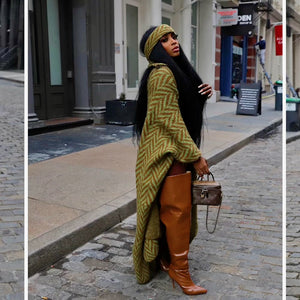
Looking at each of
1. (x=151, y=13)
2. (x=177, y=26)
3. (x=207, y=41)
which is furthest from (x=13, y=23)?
(x=151, y=13)

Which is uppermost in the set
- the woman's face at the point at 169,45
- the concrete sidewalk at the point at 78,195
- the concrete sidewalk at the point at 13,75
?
the concrete sidewalk at the point at 13,75

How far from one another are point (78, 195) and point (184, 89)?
249 cm

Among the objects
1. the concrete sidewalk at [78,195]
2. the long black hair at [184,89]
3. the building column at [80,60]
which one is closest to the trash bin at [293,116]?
the concrete sidewalk at [78,195]

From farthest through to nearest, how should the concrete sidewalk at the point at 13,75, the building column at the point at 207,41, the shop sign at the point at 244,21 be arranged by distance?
1. the concrete sidewalk at the point at 13,75
2. the building column at the point at 207,41
3. the shop sign at the point at 244,21

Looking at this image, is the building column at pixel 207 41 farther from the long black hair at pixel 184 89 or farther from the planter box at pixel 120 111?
the long black hair at pixel 184 89

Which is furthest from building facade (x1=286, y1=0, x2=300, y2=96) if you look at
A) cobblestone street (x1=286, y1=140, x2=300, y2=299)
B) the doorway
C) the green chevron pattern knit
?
the green chevron pattern knit

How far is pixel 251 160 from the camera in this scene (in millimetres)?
8250

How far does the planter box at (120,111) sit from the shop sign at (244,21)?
9.57 m

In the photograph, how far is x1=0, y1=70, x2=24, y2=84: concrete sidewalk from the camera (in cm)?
2084

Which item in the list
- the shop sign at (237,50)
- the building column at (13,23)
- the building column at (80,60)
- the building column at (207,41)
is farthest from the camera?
the shop sign at (237,50)

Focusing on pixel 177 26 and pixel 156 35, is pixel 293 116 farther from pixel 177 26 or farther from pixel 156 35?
pixel 156 35

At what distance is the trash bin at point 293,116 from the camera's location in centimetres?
1201

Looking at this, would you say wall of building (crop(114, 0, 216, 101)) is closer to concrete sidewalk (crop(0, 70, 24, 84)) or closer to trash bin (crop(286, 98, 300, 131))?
trash bin (crop(286, 98, 300, 131))

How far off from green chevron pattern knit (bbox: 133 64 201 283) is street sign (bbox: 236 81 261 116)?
12200 mm
